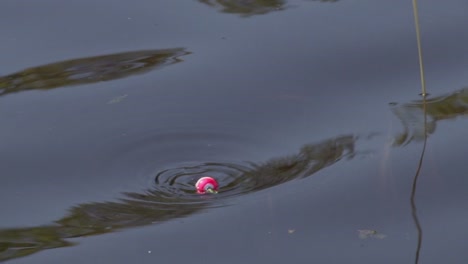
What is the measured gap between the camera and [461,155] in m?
2.92

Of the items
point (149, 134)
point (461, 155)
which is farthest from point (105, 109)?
point (461, 155)

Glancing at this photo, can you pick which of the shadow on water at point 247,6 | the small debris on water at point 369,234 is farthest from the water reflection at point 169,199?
the shadow on water at point 247,6

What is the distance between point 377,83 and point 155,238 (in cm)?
94

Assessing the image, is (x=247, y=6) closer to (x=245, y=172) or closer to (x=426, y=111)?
(x=426, y=111)

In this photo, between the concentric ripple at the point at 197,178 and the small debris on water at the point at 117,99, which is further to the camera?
the small debris on water at the point at 117,99

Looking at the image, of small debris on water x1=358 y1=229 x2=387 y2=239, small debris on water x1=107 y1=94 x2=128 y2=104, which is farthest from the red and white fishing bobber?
small debris on water x1=107 y1=94 x2=128 y2=104

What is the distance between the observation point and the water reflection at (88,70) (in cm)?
331

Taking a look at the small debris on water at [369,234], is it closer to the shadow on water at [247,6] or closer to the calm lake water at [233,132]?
the calm lake water at [233,132]

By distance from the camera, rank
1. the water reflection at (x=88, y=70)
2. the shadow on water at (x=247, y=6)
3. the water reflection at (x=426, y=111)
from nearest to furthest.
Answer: the water reflection at (x=426, y=111) < the water reflection at (x=88, y=70) < the shadow on water at (x=247, y=6)

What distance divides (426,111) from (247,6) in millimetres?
811

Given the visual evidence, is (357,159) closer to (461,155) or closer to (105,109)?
(461,155)

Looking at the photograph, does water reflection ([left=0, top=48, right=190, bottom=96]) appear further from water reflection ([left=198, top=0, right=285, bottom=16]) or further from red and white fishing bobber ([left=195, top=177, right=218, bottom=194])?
red and white fishing bobber ([left=195, top=177, right=218, bottom=194])

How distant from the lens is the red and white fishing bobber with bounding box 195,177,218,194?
9.22ft

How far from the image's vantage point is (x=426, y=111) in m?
3.12
